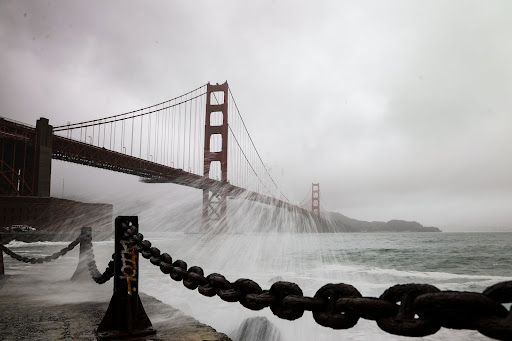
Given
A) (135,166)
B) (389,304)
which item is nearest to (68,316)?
(389,304)

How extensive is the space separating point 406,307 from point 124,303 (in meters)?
1.56

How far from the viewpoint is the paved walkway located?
6.39 ft

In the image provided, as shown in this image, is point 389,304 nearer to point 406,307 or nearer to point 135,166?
point 406,307

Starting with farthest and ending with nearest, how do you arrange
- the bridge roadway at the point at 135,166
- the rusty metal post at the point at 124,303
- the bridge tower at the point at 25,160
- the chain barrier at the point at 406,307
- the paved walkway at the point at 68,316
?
the bridge roadway at the point at 135,166 < the bridge tower at the point at 25,160 < the paved walkway at the point at 68,316 < the rusty metal post at the point at 124,303 < the chain barrier at the point at 406,307

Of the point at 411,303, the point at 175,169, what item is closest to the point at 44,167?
the point at 175,169

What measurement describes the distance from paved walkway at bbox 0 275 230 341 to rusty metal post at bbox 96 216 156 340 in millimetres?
106

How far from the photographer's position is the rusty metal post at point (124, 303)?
1.83 metres

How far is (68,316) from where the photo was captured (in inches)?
95.3

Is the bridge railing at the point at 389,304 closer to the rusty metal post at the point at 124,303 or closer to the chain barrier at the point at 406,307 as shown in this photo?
the chain barrier at the point at 406,307

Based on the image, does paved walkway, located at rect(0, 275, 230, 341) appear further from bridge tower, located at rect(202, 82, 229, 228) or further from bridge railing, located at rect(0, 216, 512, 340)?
bridge tower, located at rect(202, 82, 229, 228)

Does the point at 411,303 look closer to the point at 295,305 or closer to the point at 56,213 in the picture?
the point at 295,305

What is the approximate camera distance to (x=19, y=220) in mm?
20562

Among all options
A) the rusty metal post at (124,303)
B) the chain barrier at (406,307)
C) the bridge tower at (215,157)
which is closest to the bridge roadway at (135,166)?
the bridge tower at (215,157)

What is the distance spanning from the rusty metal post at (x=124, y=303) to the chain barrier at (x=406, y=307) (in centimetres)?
97
